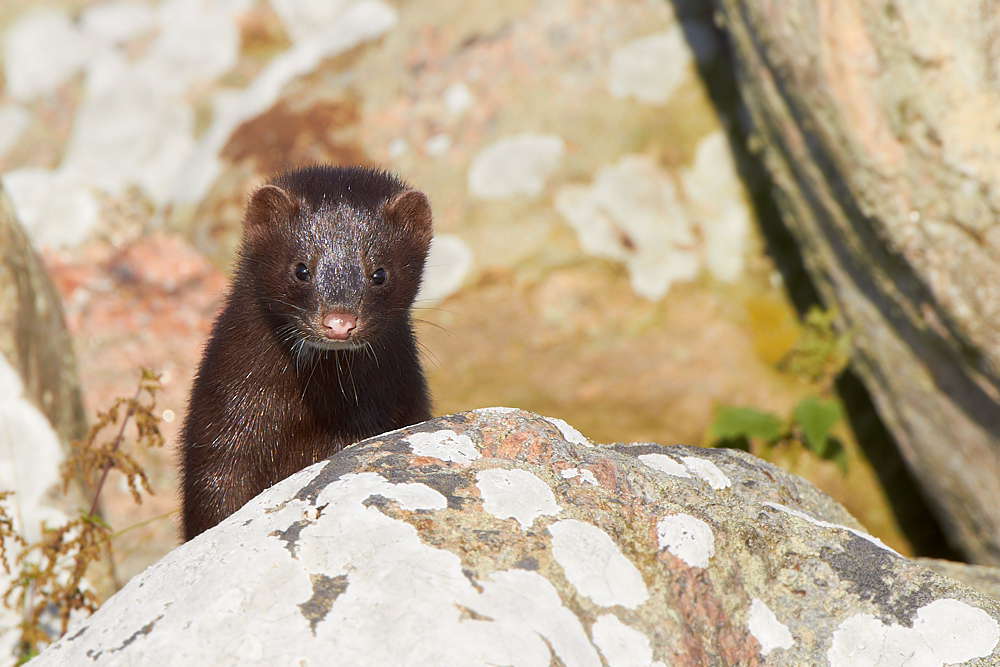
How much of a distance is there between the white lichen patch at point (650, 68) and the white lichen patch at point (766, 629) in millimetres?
6064

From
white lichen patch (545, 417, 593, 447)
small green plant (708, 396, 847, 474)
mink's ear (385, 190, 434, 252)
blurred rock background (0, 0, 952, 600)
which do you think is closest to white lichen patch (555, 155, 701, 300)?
blurred rock background (0, 0, 952, 600)

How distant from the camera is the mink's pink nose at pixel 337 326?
3930 mm

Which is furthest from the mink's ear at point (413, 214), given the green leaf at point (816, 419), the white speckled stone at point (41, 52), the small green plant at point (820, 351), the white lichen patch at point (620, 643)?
the white speckled stone at point (41, 52)

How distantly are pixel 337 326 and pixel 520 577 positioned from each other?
153cm

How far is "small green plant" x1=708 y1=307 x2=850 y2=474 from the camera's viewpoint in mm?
6766

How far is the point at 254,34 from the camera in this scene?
11.0 meters

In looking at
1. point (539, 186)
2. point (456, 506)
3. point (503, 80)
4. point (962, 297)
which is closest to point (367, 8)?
point (503, 80)

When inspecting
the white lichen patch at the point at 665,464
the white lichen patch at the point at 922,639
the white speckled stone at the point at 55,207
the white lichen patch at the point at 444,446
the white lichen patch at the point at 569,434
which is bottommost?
the white lichen patch at the point at 922,639

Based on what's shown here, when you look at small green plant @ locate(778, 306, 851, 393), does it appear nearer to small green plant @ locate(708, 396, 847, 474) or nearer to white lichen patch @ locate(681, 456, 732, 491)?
small green plant @ locate(708, 396, 847, 474)

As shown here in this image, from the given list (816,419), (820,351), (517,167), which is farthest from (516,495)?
(517,167)

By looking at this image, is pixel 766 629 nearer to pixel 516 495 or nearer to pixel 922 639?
pixel 922 639

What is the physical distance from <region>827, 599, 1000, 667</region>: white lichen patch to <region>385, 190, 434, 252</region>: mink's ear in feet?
8.63

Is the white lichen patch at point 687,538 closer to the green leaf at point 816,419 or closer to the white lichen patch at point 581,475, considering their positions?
the white lichen patch at point 581,475

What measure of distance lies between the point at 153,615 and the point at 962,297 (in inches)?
182
